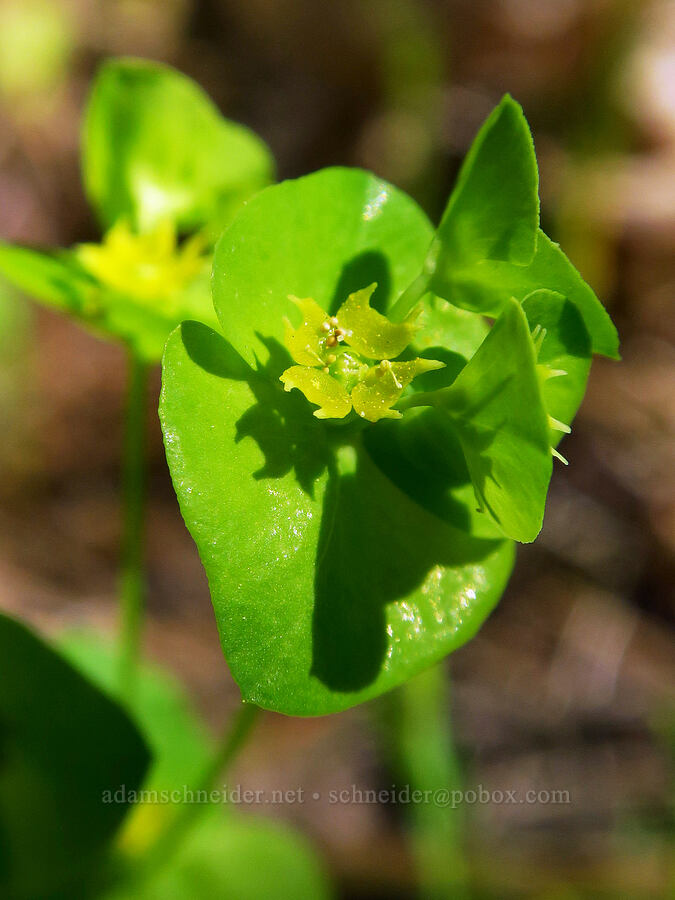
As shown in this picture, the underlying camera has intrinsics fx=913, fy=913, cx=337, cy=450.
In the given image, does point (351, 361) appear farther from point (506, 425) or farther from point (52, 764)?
point (52, 764)

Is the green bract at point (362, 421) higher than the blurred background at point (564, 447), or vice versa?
the green bract at point (362, 421)

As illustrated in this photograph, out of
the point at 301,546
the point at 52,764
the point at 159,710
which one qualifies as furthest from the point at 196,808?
the point at 301,546

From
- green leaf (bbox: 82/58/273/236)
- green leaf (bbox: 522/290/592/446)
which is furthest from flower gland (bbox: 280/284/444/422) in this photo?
green leaf (bbox: 82/58/273/236)

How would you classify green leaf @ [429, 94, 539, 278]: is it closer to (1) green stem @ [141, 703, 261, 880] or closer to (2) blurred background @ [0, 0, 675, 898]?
(1) green stem @ [141, 703, 261, 880]

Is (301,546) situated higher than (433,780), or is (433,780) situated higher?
(301,546)

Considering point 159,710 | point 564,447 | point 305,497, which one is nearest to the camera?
Answer: point 305,497

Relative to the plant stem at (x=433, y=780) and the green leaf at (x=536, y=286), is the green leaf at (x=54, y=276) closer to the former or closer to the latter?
the green leaf at (x=536, y=286)

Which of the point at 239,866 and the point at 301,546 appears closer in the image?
the point at 301,546

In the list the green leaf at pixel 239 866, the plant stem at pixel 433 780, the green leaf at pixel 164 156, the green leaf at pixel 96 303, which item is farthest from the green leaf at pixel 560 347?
the plant stem at pixel 433 780
